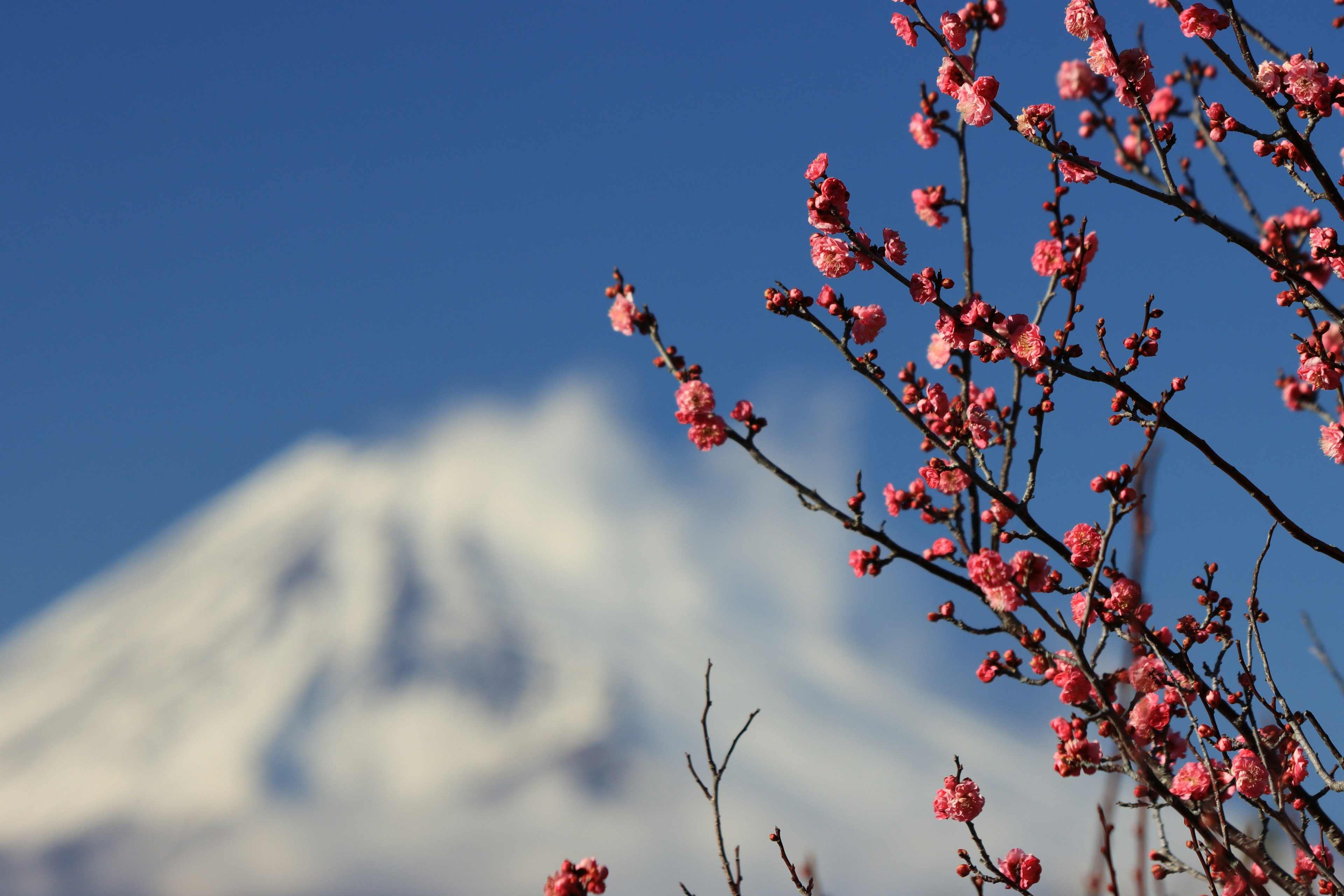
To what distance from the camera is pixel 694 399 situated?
292cm

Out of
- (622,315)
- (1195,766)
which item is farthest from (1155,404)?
(622,315)

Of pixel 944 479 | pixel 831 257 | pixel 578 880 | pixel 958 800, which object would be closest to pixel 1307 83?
pixel 831 257

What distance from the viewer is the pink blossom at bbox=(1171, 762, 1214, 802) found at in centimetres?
289

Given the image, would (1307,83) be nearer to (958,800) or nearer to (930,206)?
(930,206)

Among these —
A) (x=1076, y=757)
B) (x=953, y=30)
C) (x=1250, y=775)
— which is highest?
(x=953, y=30)

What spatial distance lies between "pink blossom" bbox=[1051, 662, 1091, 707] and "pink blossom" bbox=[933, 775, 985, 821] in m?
0.74

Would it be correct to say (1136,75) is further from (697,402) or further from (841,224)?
(697,402)

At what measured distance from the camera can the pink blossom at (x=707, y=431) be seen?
2924 mm

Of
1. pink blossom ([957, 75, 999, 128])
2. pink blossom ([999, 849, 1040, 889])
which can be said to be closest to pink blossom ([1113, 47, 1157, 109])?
pink blossom ([957, 75, 999, 128])

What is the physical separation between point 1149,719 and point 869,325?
157 cm

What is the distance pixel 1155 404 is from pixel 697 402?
1.40m

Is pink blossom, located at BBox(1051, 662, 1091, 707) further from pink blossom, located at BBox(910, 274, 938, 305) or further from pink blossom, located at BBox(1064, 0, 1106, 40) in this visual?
pink blossom, located at BBox(1064, 0, 1106, 40)

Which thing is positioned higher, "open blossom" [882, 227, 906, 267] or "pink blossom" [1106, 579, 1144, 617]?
"open blossom" [882, 227, 906, 267]

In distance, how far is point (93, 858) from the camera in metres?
196
